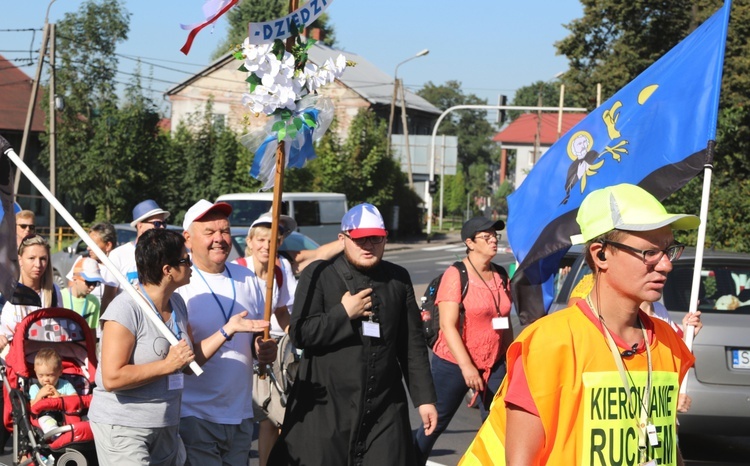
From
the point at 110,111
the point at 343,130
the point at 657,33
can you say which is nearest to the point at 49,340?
the point at 657,33

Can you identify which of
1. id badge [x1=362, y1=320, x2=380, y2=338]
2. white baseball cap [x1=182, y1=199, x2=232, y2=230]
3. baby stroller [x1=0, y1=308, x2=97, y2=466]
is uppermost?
white baseball cap [x1=182, y1=199, x2=232, y2=230]

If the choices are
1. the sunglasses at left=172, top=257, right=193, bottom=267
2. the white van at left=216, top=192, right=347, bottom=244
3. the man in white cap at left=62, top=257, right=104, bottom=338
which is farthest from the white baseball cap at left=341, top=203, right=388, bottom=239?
the white van at left=216, top=192, right=347, bottom=244

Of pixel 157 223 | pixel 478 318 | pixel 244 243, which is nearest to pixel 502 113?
pixel 244 243

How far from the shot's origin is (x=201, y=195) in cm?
4197

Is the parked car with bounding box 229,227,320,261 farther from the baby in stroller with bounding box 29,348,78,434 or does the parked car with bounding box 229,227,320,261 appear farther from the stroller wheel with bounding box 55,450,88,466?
the stroller wheel with bounding box 55,450,88,466

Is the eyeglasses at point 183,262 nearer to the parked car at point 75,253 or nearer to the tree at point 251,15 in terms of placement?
the parked car at point 75,253

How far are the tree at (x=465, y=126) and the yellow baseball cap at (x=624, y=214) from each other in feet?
365

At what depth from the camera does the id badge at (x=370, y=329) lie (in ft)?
17.6

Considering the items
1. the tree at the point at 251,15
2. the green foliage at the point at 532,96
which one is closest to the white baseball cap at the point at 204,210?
the tree at the point at 251,15

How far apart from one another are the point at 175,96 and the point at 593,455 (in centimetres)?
5987

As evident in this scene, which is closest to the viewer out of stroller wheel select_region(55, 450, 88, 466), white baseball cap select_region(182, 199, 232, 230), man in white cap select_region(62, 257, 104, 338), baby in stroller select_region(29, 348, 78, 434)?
white baseball cap select_region(182, 199, 232, 230)

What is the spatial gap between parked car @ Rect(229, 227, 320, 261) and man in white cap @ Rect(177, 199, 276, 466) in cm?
1039

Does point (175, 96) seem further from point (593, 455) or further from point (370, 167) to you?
point (593, 455)

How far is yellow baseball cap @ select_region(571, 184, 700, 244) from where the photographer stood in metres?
3.08
